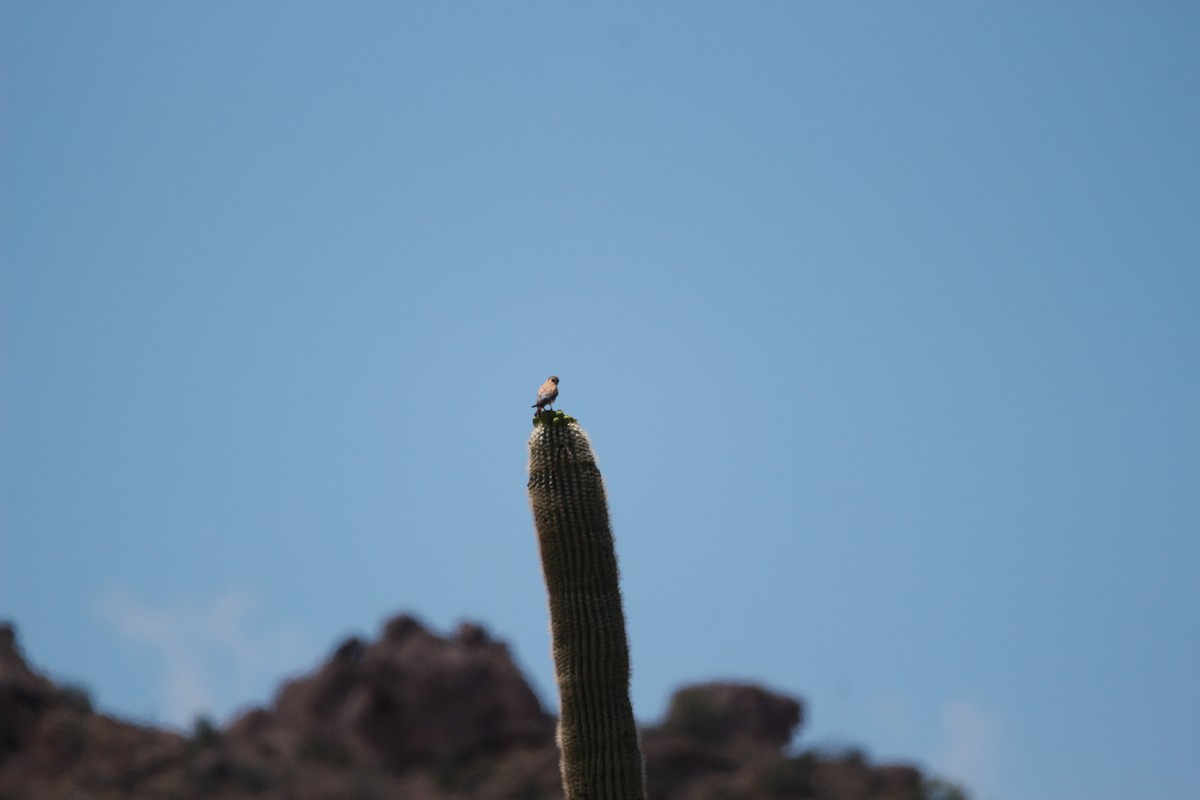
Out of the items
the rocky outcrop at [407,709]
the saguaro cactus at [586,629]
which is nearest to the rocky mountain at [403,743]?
the rocky outcrop at [407,709]

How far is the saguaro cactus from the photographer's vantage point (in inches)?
430

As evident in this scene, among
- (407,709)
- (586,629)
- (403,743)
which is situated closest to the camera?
(586,629)

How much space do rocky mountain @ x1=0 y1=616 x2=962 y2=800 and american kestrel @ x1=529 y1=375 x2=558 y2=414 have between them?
91.5ft

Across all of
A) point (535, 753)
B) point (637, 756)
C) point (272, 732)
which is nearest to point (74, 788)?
point (272, 732)

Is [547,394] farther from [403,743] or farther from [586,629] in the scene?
[403,743]

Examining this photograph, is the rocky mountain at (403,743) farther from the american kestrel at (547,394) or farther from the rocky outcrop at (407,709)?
the american kestrel at (547,394)

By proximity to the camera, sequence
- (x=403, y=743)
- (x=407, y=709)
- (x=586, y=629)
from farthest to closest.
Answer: (x=407, y=709), (x=403, y=743), (x=586, y=629)

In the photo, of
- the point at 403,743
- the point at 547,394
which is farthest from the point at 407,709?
the point at 547,394

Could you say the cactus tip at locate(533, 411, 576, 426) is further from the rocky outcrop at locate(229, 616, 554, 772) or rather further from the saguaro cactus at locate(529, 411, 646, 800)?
the rocky outcrop at locate(229, 616, 554, 772)

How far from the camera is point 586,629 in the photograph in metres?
10.9

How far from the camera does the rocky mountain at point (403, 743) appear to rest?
123 ft

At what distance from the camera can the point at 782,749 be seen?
47.2 meters

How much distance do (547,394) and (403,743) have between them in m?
35.2

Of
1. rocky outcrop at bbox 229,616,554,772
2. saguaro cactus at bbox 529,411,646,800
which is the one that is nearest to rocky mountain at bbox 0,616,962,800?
rocky outcrop at bbox 229,616,554,772
